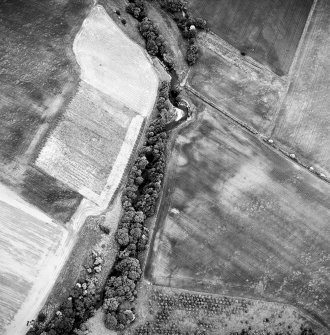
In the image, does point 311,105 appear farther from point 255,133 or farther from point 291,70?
point 255,133

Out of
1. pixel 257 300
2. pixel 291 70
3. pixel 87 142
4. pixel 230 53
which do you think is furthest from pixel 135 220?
pixel 291 70

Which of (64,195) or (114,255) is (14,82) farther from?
(114,255)

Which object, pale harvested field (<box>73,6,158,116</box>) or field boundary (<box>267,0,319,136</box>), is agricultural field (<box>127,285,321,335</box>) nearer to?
field boundary (<box>267,0,319,136</box>)

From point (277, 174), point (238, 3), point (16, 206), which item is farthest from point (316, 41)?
point (16, 206)

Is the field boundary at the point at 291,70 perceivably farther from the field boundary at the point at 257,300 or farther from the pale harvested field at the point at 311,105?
the field boundary at the point at 257,300

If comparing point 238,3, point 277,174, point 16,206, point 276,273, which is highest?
point 238,3

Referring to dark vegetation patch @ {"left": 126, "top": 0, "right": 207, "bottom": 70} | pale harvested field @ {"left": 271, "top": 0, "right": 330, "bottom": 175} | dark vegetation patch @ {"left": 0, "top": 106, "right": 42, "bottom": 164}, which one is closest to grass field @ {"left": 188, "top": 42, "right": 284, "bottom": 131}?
dark vegetation patch @ {"left": 126, "top": 0, "right": 207, "bottom": 70}
